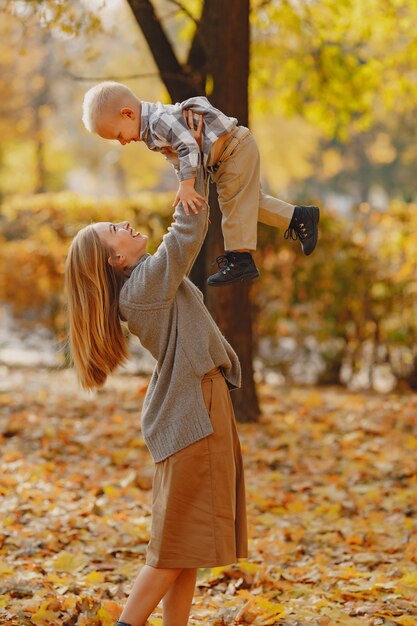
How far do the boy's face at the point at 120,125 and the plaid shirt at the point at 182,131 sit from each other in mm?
37

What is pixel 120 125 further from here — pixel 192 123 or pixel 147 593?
pixel 147 593

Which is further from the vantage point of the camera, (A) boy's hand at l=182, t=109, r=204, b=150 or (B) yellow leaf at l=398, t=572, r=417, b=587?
(B) yellow leaf at l=398, t=572, r=417, b=587

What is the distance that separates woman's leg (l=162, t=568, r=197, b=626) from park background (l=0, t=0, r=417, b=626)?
46 centimetres

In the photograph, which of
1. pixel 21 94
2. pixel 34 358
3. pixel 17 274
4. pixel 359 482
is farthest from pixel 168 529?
pixel 21 94

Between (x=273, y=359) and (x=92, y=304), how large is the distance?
282 inches

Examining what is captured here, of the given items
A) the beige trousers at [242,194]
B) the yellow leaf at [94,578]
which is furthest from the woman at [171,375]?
the yellow leaf at [94,578]

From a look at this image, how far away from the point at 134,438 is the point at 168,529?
4.46 m

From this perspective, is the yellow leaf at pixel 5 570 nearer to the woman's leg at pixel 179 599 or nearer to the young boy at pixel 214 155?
the woman's leg at pixel 179 599

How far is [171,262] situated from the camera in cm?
295

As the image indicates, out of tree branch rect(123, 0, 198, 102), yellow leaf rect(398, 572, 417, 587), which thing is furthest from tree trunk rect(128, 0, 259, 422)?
yellow leaf rect(398, 572, 417, 587)

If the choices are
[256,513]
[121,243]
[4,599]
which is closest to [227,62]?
[256,513]

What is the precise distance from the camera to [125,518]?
5.38m

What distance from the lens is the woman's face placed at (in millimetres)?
3086

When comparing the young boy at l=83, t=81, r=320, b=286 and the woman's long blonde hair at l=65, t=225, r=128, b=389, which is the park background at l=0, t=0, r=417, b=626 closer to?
the woman's long blonde hair at l=65, t=225, r=128, b=389
